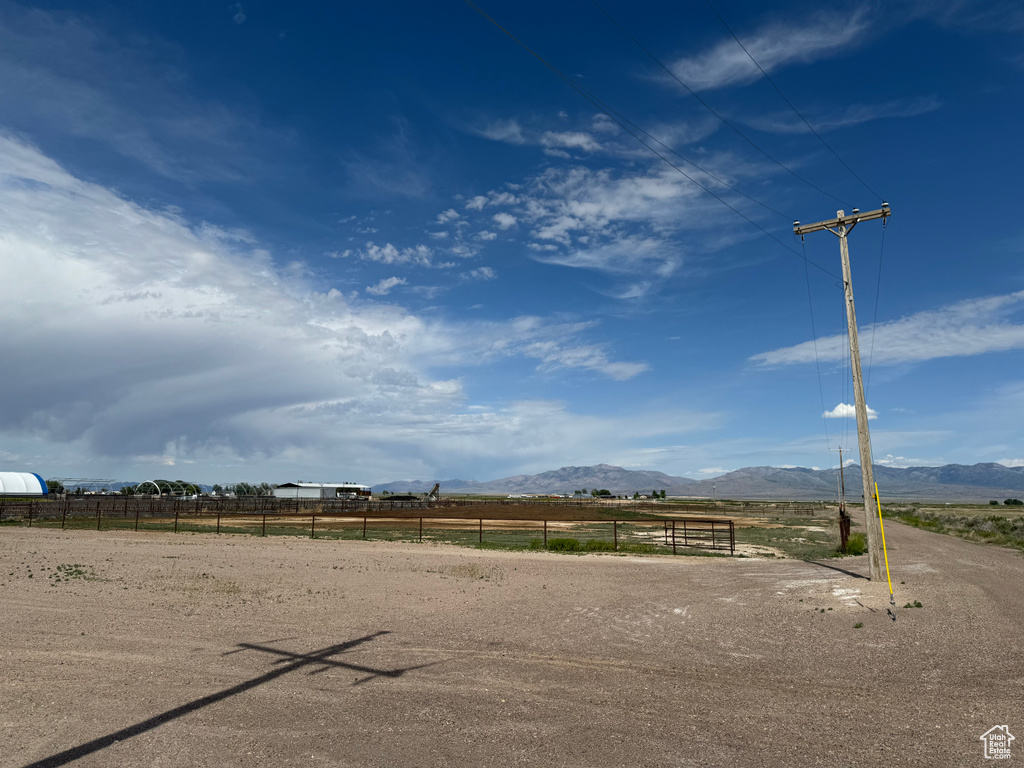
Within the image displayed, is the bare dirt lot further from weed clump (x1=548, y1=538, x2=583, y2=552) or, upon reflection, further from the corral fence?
weed clump (x1=548, y1=538, x2=583, y2=552)

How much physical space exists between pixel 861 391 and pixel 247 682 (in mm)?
17319

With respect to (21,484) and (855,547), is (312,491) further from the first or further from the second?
(855,547)

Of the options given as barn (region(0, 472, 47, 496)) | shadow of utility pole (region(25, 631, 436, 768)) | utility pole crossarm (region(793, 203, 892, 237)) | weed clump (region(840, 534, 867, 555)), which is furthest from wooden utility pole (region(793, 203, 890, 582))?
barn (region(0, 472, 47, 496))

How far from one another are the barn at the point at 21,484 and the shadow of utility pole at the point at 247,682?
10144cm

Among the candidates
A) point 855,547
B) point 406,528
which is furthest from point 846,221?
point 406,528

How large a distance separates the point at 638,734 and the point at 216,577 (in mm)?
15903

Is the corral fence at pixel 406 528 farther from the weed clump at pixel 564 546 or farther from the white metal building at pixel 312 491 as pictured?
the white metal building at pixel 312 491

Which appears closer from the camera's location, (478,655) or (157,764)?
(157,764)

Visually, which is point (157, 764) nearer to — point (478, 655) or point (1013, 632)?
point (478, 655)

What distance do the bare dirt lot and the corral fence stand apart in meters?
12.6

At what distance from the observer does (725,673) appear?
9508mm

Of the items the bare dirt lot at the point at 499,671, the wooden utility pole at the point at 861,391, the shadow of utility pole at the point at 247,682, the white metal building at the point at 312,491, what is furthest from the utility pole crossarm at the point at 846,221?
the white metal building at the point at 312,491

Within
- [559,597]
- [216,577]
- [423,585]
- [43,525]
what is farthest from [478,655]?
[43,525]

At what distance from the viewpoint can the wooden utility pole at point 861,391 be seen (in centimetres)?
1803
